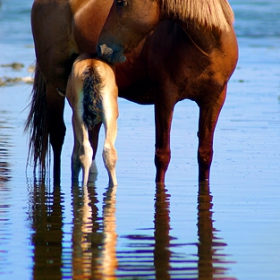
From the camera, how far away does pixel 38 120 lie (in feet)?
27.6

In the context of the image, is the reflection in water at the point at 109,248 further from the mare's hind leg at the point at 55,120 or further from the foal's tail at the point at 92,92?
the mare's hind leg at the point at 55,120

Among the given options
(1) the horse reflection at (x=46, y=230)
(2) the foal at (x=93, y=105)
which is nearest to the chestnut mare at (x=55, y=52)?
(1) the horse reflection at (x=46, y=230)

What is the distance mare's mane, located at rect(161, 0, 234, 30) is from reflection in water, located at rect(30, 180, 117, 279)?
1.45 m

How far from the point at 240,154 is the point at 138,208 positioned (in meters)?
2.60

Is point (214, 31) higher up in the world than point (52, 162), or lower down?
higher up

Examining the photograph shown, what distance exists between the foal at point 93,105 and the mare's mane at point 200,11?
26.2 inches

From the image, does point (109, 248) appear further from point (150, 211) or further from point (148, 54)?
point (148, 54)

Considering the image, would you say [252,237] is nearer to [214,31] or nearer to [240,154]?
[214,31]

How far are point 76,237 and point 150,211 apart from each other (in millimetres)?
970

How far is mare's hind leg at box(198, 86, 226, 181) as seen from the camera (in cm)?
734

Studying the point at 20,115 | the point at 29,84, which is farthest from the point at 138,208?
the point at 29,84

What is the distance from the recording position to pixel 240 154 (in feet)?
28.4

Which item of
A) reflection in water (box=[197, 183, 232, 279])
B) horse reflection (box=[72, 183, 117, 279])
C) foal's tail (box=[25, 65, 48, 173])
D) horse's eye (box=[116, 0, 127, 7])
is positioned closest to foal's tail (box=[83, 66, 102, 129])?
horse's eye (box=[116, 0, 127, 7])

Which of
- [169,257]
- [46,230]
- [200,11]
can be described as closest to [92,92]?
[200,11]
